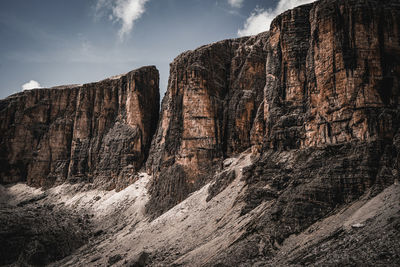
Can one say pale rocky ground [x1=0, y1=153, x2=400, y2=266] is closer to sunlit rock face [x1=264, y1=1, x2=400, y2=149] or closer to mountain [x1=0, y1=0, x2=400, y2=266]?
mountain [x1=0, y1=0, x2=400, y2=266]

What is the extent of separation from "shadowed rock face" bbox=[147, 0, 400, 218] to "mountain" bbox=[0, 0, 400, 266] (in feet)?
0.42

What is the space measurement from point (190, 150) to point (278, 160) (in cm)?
1601

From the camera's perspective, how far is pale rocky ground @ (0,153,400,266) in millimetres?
17672

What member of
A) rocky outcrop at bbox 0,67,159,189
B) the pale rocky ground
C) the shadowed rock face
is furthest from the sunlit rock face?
rocky outcrop at bbox 0,67,159,189

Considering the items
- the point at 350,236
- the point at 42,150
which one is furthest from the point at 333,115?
the point at 42,150

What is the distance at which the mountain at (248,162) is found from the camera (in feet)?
71.2

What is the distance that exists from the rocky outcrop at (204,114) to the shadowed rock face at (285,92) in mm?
145

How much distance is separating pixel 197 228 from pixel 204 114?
18.4 meters

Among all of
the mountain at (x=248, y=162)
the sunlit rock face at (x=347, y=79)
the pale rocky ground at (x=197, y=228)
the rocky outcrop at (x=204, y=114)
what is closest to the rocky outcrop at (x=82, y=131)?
the mountain at (x=248, y=162)

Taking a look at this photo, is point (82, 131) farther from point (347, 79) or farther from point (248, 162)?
point (347, 79)

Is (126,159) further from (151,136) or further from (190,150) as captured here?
(190,150)

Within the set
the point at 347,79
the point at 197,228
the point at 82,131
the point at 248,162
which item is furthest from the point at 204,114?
the point at 82,131

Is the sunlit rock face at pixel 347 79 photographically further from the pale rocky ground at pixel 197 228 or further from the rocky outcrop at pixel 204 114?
the rocky outcrop at pixel 204 114

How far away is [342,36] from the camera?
2692cm
